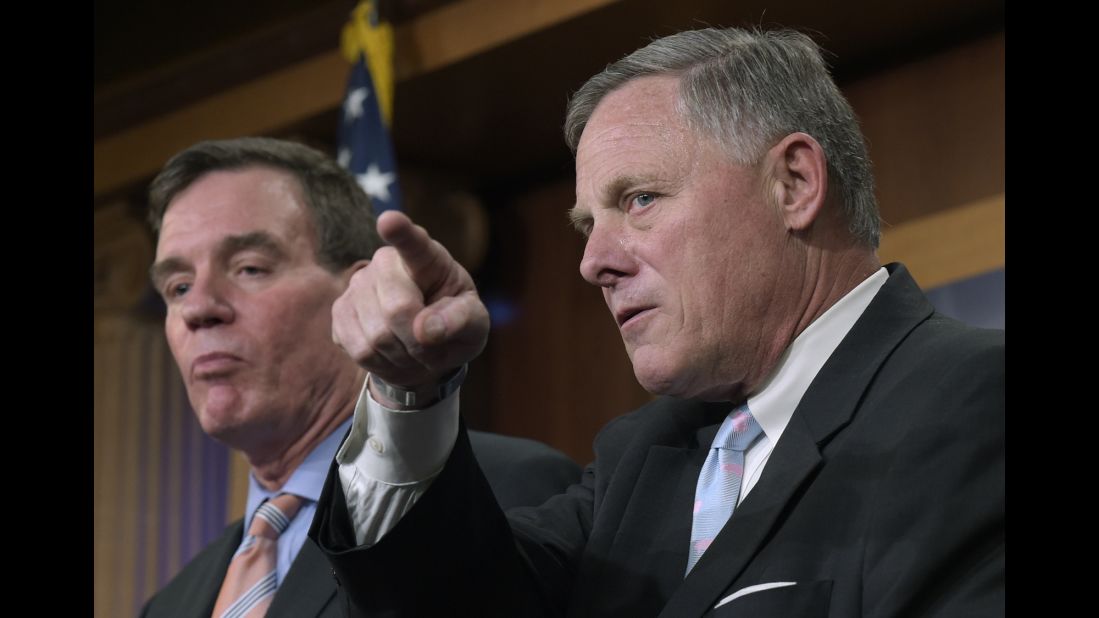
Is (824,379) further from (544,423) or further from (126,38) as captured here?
(126,38)

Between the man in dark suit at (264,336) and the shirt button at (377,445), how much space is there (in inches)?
32.9

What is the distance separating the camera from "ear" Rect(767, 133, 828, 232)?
203 centimetres

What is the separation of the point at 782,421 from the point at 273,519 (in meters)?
1.17

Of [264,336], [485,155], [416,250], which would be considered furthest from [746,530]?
[485,155]

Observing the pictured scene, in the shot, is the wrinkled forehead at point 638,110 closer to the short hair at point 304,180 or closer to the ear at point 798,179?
the ear at point 798,179

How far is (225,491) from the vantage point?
541cm

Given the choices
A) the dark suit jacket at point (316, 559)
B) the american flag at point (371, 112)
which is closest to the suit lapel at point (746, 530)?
the dark suit jacket at point (316, 559)

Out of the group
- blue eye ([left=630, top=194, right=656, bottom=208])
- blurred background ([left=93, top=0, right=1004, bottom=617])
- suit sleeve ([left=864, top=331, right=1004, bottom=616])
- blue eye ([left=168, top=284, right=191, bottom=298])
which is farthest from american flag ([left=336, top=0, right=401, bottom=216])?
suit sleeve ([left=864, top=331, right=1004, bottom=616])

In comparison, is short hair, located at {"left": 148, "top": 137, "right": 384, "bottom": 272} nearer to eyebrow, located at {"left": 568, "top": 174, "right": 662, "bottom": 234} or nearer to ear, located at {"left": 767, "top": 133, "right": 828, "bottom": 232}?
eyebrow, located at {"left": 568, "top": 174, "right": 662, "bottom": 234}

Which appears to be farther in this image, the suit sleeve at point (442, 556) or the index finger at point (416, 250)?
the suit sleeve at point (442, 556)

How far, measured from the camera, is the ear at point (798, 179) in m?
2.03

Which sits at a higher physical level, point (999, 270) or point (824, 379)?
point (999, 270)

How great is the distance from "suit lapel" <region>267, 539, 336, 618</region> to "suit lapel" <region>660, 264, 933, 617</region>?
834 millimetres
